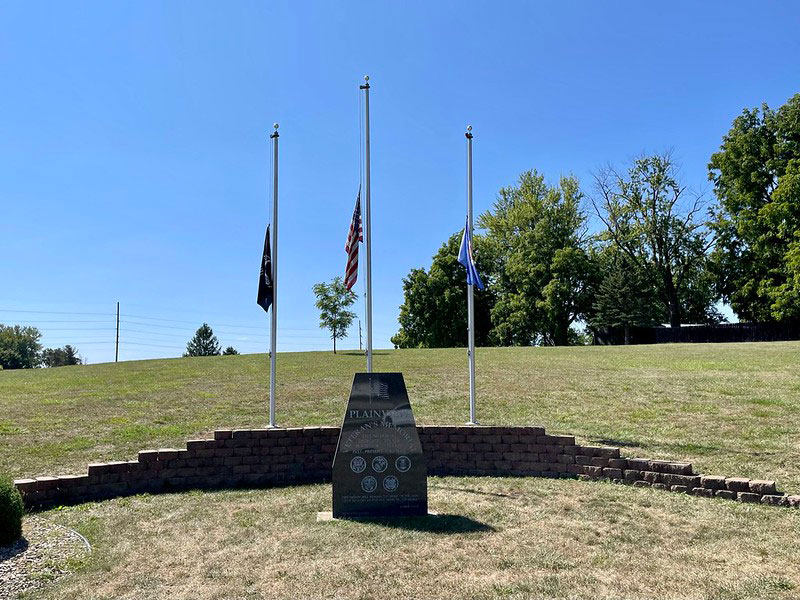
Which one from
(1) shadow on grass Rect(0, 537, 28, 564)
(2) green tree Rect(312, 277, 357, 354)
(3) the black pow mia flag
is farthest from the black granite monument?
(2) green tree Rect(312, 277, 357, 354)

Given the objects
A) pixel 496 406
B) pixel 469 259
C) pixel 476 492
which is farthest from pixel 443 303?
pixel 476 492

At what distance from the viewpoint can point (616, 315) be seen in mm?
44812

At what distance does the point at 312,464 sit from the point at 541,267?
42815 mm

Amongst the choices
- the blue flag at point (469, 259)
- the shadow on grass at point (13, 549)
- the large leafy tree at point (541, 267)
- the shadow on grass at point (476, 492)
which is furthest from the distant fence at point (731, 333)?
the shadow on grass at point (13, 549)

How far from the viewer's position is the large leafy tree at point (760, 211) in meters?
37.2

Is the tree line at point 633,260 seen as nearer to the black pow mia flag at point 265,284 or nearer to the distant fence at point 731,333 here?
the distant fence at point 731,333

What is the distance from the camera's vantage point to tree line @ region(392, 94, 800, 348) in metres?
40.3

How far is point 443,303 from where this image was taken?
54.7m

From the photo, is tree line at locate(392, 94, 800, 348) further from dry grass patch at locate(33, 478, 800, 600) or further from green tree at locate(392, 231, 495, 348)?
dry grass patch at locate(33, 478, 800, 600)

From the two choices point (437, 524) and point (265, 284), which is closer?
point (437, 524)

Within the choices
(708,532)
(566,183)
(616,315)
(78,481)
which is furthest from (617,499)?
(566,183)

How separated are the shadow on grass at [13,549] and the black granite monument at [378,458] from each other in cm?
309

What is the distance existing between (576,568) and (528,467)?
3902 millimetres

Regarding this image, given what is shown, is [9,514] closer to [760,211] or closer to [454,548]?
[454,548]
